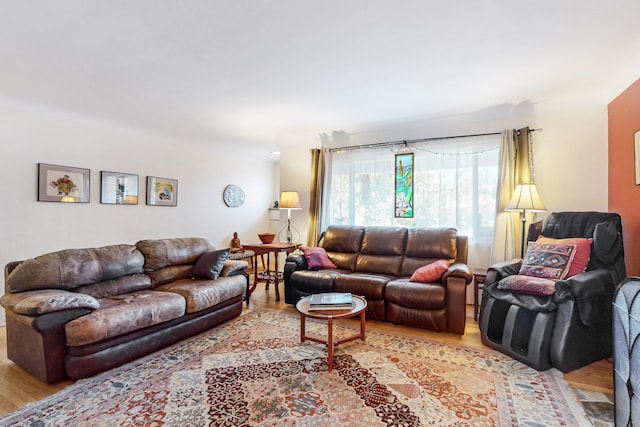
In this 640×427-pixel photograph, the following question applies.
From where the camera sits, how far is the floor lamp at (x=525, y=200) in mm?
3326

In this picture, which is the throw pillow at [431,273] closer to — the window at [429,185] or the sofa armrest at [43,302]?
the window at [429,185]

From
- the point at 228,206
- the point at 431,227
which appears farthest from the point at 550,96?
the point at 228,206

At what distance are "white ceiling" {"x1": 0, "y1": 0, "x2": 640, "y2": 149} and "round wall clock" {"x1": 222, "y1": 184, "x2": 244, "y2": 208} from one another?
93.5 inches

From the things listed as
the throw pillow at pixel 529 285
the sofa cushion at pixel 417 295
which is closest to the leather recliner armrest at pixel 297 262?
the sofa cushion at pixel 417 295

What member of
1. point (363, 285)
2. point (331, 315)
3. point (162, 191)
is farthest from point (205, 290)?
point (162, 191)

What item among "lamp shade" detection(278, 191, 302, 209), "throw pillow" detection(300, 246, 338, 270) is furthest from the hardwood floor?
"lamp shade" detection(278, 191, 302, 209)

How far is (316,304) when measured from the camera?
261 centimetres

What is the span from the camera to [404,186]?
4.34m

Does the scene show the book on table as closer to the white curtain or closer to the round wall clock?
the white curtain

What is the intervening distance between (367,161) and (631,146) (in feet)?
9.08

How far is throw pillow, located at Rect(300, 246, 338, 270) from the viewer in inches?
156

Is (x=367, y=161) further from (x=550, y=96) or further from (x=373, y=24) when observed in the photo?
(x=373, y=24)

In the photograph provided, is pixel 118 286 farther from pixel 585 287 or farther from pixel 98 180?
pixel 585 287

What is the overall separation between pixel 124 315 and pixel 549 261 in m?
3.43
